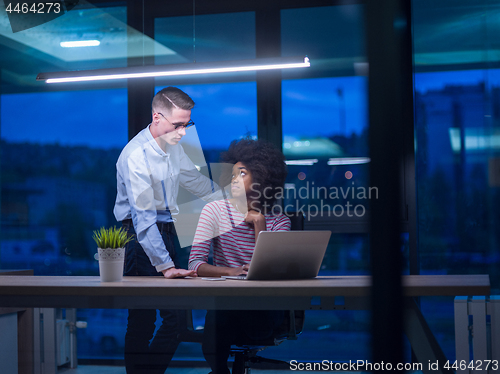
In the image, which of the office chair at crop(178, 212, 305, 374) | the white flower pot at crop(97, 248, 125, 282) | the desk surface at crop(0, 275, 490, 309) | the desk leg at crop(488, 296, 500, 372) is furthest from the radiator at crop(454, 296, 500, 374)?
the white flower pot at crop(97, 248, 125, 282)

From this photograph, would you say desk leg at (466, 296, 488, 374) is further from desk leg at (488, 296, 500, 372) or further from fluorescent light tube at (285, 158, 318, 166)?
fluorescent light tube at (285, 158, 318, 166)

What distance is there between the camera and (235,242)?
2107 mm

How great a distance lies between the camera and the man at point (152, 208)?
2.25 meters

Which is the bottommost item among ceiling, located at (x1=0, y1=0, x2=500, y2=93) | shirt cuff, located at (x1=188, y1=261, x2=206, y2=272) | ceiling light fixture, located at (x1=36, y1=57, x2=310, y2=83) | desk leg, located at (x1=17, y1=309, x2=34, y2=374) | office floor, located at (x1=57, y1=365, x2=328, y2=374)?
office floor, located at (x1=57, y1=365, x2=328, y2=374)

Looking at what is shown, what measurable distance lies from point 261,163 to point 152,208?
59 centimetres

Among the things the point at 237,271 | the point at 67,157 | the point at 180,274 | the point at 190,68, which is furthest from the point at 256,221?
the point at 67,157

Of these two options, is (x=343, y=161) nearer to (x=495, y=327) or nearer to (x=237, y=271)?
(x=495, y=327)

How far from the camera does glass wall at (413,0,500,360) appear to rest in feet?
10.8

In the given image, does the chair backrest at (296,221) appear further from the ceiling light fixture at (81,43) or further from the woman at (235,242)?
the ceiling light fixture at (81,43)

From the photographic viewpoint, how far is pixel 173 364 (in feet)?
11.6

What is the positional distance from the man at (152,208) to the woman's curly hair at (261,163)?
0.43 m

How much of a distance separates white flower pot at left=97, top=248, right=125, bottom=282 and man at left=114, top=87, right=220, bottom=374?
0.34 m

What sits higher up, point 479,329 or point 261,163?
point 261,163

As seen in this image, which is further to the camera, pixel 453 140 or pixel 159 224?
pixel 453 140
